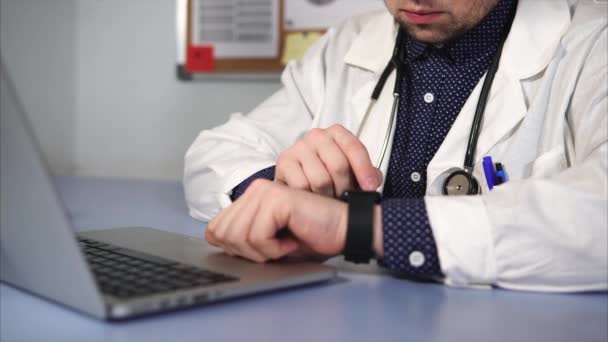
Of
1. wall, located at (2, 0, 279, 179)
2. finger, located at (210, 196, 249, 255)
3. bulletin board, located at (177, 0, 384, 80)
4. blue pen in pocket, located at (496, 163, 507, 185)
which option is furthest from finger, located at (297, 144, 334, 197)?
wall, located at (2, 0, 279, 179)

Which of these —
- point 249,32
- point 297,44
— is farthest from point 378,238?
point 249,32

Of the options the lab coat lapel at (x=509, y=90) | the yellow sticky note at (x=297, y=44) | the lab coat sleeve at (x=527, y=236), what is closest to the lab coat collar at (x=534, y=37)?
the lab coat lapel at (x=509, y=90)

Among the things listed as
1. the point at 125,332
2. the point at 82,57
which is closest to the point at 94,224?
the point at 125,332

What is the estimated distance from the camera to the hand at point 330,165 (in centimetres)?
88

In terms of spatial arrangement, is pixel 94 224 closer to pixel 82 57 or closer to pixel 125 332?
pixel 125 332

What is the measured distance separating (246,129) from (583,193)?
766 millimetres

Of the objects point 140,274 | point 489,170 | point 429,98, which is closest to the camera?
point 140,274

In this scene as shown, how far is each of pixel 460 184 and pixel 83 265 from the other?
28.3 inches

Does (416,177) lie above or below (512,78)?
below

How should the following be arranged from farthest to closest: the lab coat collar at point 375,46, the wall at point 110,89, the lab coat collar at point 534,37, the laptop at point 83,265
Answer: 1. the wall at point 110,89
2. the lab coat collar at point 375,46
3. the lab coat collar at point 534,37
4. the laptop at point 83,265

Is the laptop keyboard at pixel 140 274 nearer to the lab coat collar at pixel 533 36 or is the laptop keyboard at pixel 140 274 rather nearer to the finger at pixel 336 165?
the finger at pixel 336 165

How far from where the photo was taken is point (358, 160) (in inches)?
34.9

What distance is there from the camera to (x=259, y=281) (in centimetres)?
69

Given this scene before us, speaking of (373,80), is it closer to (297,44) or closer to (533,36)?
(533,36)
